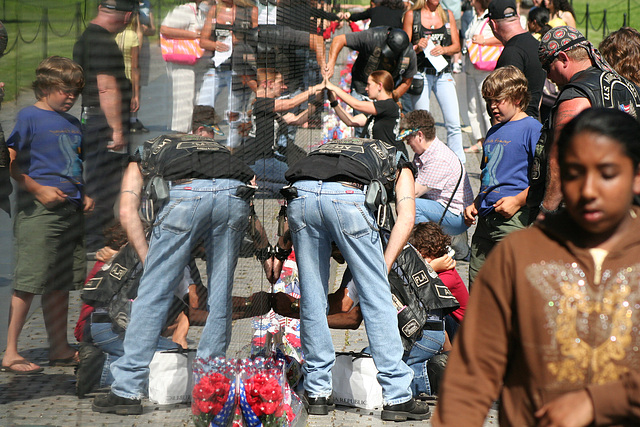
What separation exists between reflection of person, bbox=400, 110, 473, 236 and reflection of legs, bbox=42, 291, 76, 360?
452cm

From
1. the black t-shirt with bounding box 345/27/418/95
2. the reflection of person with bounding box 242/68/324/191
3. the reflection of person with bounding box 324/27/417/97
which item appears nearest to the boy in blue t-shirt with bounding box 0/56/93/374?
the reflection of person with bounding box 242/68/324/191

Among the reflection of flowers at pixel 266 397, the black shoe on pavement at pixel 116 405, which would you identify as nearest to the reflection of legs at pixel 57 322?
the black shoe on pavement at pixel 116 405

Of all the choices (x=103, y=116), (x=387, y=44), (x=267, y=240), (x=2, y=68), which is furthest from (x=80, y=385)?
(x=387, y=44)

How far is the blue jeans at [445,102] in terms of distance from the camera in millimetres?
8188

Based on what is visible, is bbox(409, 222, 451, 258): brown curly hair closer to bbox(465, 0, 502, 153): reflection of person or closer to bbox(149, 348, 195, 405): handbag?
bbox(149, 348, 195, 405): handbag

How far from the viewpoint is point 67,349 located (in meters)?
1.57

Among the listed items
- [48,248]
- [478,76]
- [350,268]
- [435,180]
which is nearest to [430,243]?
[350,268]

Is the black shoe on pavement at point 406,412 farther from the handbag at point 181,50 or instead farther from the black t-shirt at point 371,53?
the black t-shirt at point 371,53

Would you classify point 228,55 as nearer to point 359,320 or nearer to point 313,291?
point 313,291

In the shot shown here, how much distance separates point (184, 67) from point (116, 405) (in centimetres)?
91

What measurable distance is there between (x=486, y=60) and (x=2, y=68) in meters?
7.66

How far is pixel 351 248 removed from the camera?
3861mm

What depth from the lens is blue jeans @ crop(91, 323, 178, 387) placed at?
1.70 metres

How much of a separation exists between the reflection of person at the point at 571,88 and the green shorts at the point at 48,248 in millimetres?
2499
